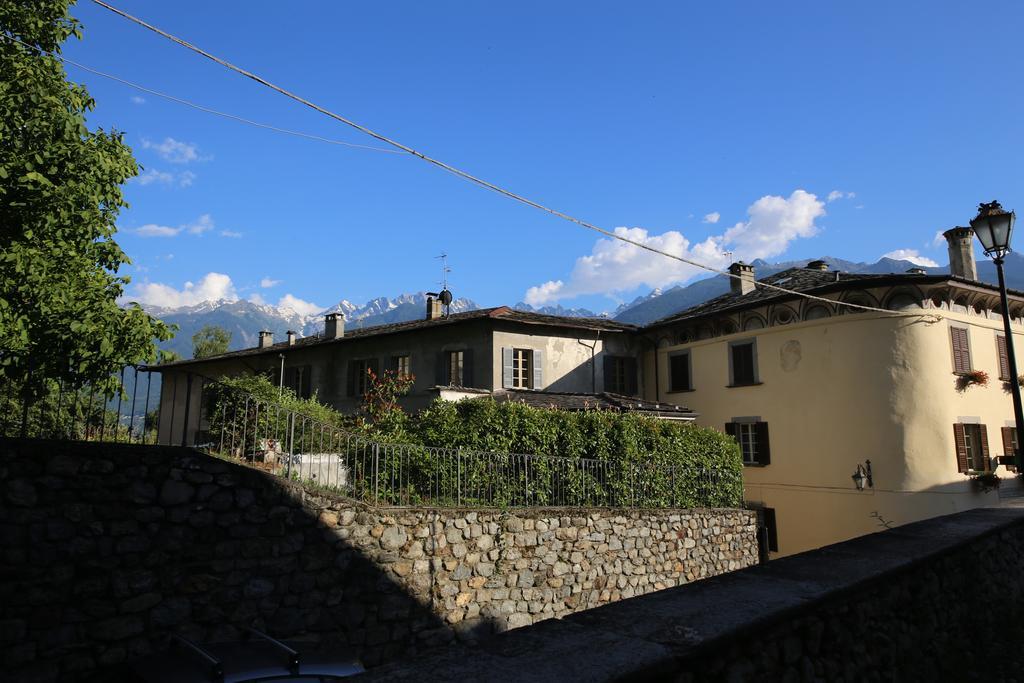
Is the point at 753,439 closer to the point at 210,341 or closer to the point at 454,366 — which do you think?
the point at 454,366

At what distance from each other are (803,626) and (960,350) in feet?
67.5

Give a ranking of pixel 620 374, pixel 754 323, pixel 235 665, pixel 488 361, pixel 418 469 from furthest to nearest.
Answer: pixel 620 374, pixel 754 323, pixel 488 361, pixel 418 469, pixel 235 665

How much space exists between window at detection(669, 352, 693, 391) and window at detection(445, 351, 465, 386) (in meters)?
8.77

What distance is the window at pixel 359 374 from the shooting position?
26188 millimetres

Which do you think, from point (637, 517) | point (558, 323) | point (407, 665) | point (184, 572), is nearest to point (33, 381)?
point (184, 572)

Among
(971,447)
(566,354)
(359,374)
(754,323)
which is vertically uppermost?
(754,323)

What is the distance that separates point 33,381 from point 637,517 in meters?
11.0

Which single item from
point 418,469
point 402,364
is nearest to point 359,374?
point 402,364

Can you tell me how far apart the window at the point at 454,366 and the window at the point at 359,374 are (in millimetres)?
4001

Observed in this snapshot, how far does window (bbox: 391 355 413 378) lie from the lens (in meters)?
24.8

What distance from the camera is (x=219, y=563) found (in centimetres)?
742

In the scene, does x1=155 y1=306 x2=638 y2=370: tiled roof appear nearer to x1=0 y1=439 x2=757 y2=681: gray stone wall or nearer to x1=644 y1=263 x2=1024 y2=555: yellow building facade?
x1=644 y1=263 x2=1024 y2=555: yellow building facade

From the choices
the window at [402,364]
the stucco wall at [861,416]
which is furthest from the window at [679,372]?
the window at [402,364]

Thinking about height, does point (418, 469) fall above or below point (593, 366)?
below
